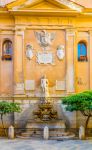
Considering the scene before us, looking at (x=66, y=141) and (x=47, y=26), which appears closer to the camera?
(x=66, y=141)

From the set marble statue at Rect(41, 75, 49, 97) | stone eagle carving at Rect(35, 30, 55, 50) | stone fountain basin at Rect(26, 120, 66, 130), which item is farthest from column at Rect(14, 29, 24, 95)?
stone fountain basin at Rect(26, 120, 66, 130)

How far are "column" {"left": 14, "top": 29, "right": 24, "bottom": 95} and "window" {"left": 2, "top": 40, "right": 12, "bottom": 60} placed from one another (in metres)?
0.57

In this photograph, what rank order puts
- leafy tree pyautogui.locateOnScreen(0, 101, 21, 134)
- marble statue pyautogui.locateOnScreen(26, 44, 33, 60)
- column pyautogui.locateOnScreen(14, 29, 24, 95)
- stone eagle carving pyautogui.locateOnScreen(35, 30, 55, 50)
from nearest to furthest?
leafy tree pyautogui.locateOnScreen(0, 101, 21, 134) < column pyautogui.locateOnScreen(14, 29, 24, 95) < marble statue pyautogui.locateOnScreen(26, 44, 33, 60) < stone eagle carving pyautogui.locateOnScreen(35, 30, 55, 50)

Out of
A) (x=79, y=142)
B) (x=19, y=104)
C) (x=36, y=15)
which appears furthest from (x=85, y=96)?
(x=36, y=15)

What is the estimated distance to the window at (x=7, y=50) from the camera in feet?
79.2

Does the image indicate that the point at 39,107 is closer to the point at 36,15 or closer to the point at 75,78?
the point at 75,78

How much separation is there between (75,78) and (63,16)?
11.9ft

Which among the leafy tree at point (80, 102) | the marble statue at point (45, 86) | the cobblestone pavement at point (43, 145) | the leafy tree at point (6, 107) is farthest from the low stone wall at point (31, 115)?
the cobblestone pavement at point (43, 145)

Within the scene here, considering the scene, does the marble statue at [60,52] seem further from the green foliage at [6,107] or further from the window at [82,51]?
the green foliage at [6,107]

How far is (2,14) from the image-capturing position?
2389 centimetres

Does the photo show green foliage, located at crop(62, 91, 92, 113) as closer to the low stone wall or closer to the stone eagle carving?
the low stone wall

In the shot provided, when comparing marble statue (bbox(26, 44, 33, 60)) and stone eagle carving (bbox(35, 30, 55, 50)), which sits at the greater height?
stone eagle carving (bbox(35, 30, 55, 50))

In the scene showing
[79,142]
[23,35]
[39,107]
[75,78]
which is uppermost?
[23,35]

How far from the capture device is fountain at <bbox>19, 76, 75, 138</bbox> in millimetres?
21345
